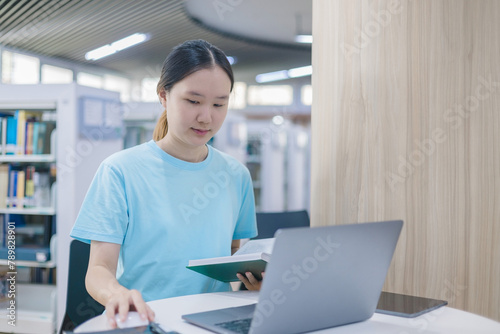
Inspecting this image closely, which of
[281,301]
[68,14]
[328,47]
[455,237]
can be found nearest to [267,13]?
[68,14]

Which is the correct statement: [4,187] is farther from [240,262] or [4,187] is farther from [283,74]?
[283,74]

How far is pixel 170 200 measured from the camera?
5.11ft

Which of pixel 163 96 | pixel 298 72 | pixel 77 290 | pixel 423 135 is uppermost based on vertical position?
pixel 298 72

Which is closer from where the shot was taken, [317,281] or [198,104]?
[317,281]

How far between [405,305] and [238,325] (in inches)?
20.5

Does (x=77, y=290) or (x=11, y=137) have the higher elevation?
(x=11, y=137)

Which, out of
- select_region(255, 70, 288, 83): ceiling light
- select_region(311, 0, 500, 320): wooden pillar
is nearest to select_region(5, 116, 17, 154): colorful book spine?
select_region(311, 0, 500, 320): wooden pillar

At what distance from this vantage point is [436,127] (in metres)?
1.64

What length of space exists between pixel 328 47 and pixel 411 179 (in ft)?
2.01

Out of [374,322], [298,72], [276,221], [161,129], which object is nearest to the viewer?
[374,322]

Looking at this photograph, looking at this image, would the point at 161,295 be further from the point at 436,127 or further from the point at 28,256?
the point at 28,256

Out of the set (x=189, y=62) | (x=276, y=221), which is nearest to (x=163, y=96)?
(x=189, y=62)

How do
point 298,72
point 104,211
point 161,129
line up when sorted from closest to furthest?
point 104,211
point 161,129
point 298,72

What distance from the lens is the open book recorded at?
122 centimetres
